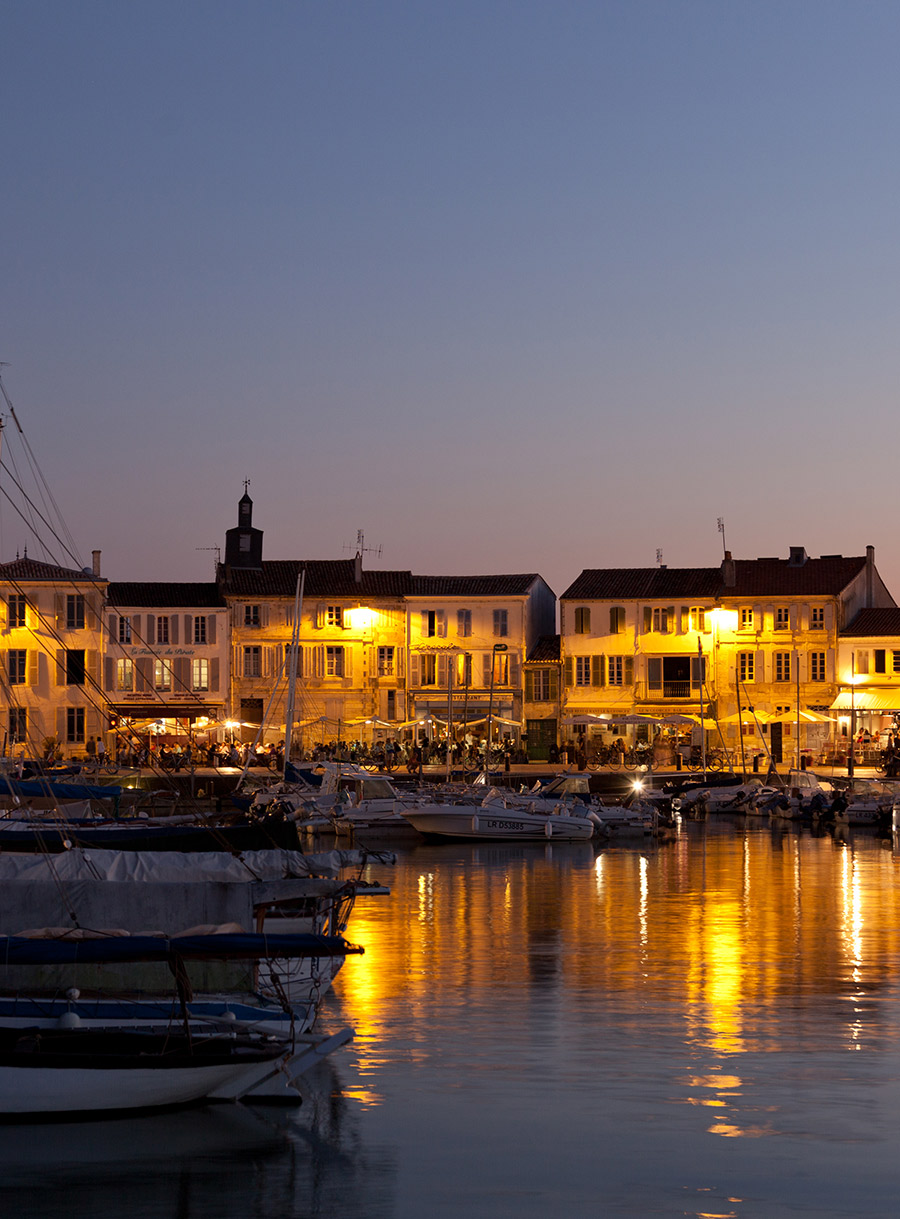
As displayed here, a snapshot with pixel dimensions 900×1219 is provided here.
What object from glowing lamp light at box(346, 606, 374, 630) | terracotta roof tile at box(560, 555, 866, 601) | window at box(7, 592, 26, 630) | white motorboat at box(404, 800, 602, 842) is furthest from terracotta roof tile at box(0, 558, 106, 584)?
white motorboat at box(404, 800, 602, 842)

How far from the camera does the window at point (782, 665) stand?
9056 centimetres

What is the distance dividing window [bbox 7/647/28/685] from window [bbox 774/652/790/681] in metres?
41.8

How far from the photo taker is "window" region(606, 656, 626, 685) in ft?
303

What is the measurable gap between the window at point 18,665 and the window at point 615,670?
107ft

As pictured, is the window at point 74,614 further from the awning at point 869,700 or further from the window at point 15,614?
the awning at point 869,700

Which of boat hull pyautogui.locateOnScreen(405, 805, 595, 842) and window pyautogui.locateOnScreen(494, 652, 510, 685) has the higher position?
window pyautogui.locateOnScreen(494, 652, 510, 685)

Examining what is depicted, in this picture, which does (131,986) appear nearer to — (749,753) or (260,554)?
(749,753)

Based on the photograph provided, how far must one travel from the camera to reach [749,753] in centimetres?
8888

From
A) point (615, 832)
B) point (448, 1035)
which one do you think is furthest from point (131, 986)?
point (615, 832)

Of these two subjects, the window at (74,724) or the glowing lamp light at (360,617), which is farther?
the glowing lamp light at (360,617)

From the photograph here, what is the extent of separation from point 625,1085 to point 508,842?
3958 cm

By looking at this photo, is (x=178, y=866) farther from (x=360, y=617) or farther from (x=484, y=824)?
(x=360, y=617)

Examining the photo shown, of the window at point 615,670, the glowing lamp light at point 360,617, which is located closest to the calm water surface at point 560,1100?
the window at point 615,670

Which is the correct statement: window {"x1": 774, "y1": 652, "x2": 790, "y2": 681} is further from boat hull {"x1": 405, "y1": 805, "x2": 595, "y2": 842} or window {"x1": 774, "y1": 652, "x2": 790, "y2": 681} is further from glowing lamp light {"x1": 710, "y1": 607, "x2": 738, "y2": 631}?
boat hull {"x1": 405, "y1": 805, "x2": 595, "y2": 842}
